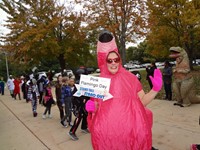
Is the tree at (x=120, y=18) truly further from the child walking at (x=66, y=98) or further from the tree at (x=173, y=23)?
the child walking at (x=66, y=98)

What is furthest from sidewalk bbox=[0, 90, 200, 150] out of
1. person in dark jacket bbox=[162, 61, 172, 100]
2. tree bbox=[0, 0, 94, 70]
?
tree bbox=[0, 0, 94, 70]

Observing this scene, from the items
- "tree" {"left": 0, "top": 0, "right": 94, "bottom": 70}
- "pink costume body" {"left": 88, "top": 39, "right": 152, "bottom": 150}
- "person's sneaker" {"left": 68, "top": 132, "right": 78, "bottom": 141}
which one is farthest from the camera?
"tree" {"left": 0, "top": 0, "right": 94, "bottom": 70}

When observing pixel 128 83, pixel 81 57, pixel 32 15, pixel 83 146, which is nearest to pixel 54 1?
pixel 32 15

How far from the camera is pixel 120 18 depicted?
15.1 m

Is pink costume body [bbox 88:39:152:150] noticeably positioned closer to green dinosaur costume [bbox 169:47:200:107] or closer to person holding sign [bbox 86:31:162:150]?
person holding sign [bbox 86:31:162:150]

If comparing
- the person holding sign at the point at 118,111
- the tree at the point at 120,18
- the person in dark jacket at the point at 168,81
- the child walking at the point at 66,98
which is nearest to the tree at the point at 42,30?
the tree at the point at 120,18

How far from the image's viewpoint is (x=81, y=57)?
2194 cm

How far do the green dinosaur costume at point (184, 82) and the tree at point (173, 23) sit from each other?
751 centimetres

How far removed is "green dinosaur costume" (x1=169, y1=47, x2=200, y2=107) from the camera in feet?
24.2

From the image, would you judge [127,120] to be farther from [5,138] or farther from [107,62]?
[5,138]

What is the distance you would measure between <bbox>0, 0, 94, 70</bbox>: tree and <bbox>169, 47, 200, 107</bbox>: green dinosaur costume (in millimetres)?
11570

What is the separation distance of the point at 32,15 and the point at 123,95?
59.3 ft

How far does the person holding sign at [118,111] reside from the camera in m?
2.66

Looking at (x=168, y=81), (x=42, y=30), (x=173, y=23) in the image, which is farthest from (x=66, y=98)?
(x=173, y=23)
